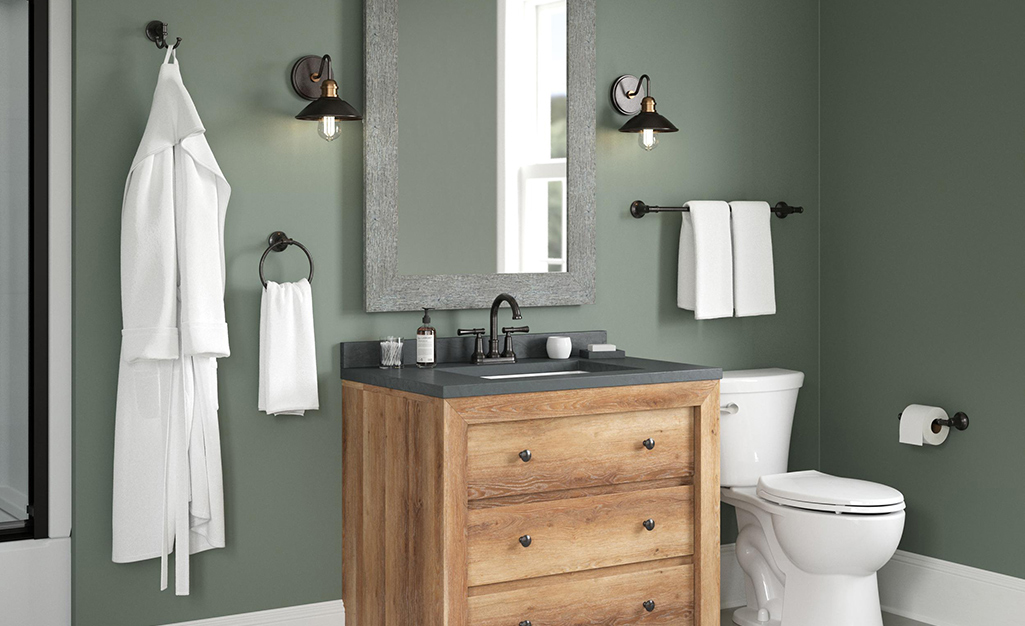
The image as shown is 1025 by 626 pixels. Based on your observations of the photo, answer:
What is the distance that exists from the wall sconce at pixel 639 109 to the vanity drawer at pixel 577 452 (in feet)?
3.21

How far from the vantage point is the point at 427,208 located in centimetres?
304

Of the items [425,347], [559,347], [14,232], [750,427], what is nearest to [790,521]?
[750,427]

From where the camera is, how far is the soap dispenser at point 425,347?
9.64 feet

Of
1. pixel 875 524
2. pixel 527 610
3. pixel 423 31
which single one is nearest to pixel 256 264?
pixel 423 31

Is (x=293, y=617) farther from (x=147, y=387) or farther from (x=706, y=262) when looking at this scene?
(x=706, y=262)

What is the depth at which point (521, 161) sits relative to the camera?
3193mm

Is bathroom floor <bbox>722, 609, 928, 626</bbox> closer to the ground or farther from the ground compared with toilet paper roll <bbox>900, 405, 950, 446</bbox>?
closer to the ground

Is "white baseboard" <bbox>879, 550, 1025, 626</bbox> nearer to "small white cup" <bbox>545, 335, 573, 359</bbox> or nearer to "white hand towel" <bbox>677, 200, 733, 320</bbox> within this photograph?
"white hand towel" <bbox>677, 200, 733, 320</bbox>

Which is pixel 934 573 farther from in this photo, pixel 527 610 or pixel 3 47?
pixel 3 47

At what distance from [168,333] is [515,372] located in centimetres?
99

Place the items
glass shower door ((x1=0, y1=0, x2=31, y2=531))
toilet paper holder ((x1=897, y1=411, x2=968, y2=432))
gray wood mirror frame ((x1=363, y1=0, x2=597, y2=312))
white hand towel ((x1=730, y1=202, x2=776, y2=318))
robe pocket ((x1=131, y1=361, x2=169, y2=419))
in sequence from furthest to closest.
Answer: white hand towel ((x1=730, y1=202, x2=776, y2=318))
toilet paper holder ((x1=897, y1=411, x2=968, y2=432))
gray wood mirror frame ((x1=363, y1=0, x2=597, y2=312))
glass shower door ((x1=0, y1=0, x2=31, y2=531))
robe pocket ((x1=131, y1=361, x2=169, y2=419))

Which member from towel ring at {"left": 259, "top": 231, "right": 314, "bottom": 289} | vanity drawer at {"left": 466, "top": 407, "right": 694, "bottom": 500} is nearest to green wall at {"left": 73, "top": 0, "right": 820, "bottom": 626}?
towel ring at {"left": 259, "top": 231, "right": 314, "bottom": 289}

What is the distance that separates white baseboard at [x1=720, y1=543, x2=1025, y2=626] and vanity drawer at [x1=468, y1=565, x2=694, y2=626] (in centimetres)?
75

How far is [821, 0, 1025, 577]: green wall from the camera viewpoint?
124 inches
